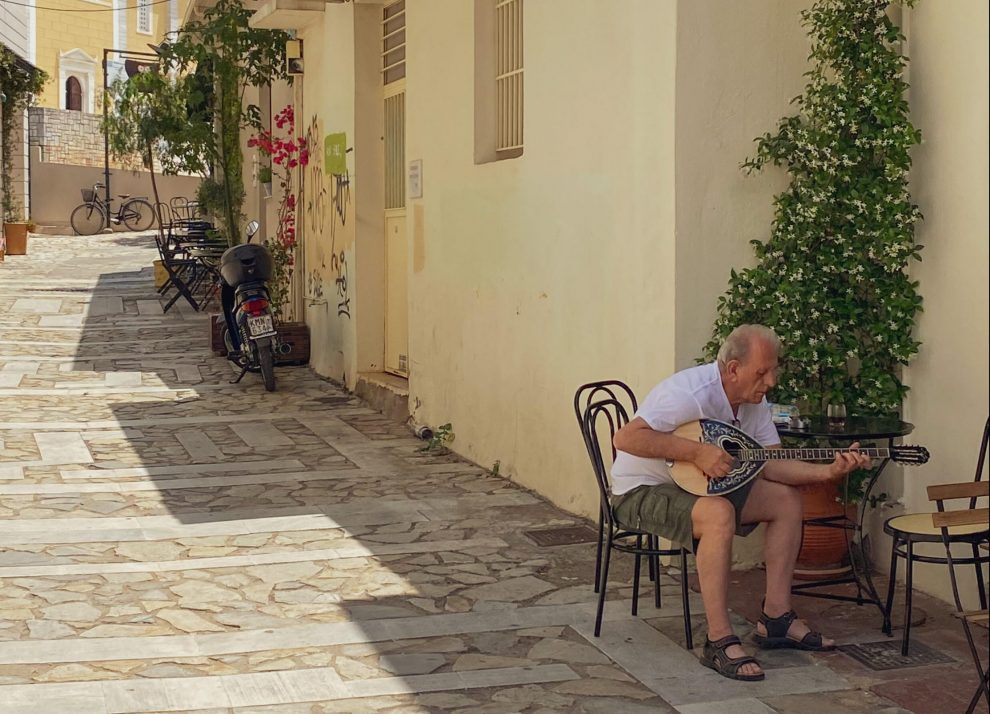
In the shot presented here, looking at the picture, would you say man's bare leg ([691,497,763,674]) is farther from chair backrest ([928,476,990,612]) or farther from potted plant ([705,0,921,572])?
potted plant ([705,0,921,572])

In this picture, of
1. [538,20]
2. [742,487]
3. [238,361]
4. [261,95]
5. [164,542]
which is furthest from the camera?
[261,95]

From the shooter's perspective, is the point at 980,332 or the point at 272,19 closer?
the point at 980,332

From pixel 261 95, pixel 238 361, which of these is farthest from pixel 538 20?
pixel 261 95

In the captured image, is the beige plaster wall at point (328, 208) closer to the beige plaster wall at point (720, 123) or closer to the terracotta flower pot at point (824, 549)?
the beige plaster wall at point (720, 123)

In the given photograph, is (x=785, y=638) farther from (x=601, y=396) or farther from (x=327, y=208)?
(x=327, y=208)

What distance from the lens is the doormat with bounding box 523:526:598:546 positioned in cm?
621

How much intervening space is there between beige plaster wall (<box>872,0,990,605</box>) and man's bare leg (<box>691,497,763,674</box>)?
4.05ft

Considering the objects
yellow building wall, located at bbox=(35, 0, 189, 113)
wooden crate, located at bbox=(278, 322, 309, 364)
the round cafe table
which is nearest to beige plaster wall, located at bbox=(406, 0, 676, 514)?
the round cafe table

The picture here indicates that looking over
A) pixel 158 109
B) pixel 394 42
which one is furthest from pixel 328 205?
pixel 158 109

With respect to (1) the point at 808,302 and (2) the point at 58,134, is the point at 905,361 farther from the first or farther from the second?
(2) the point at 58,134

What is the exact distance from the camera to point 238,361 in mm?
11398

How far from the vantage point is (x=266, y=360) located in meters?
10.9

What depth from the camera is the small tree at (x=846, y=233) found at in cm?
528

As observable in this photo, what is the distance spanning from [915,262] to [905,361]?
43 centimetres
